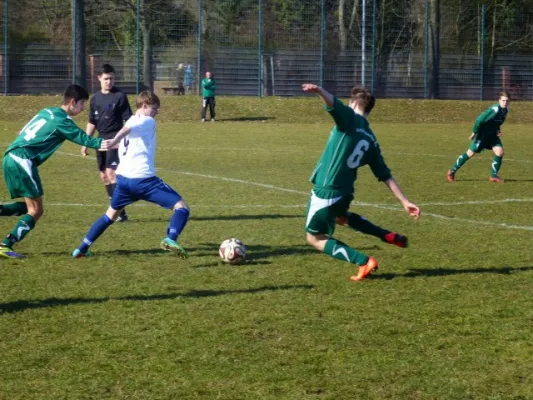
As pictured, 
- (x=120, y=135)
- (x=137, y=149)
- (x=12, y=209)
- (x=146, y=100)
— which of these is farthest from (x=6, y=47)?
(x=120, y=135)

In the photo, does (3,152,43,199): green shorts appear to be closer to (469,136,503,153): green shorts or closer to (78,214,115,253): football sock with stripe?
(78,214,115,253): football sock with stripe

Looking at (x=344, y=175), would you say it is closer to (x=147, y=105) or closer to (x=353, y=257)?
(x=353, y=257)

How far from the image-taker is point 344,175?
7867 mm

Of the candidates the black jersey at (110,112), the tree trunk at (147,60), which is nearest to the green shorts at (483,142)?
the black jersey at (110,112)

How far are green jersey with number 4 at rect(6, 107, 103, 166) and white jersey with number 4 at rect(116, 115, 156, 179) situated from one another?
31 centimetres

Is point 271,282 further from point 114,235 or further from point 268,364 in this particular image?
point 114,235

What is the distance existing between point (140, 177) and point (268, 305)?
2.36 m

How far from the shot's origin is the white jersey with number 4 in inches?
343

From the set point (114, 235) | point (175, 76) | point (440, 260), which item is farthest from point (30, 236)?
point (175, 76)

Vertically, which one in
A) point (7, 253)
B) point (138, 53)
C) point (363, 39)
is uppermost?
point (363, 39)

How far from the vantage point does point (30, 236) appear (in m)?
10.0

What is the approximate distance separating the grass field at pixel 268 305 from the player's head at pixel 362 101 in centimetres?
158

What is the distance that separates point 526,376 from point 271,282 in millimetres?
2994

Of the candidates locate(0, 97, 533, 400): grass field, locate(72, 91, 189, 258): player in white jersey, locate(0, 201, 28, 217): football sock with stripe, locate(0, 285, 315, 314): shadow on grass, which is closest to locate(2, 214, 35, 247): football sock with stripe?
locate(0, 97, 533, 400): grass field
